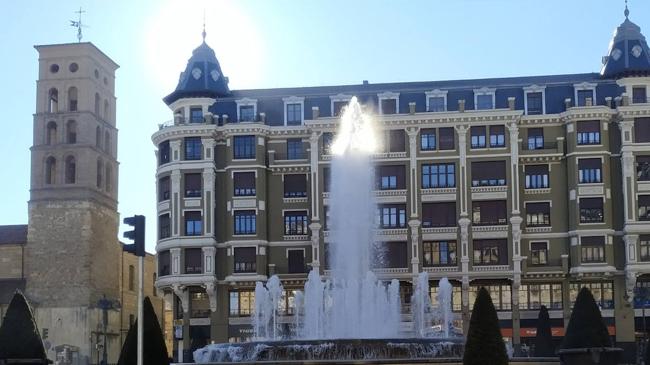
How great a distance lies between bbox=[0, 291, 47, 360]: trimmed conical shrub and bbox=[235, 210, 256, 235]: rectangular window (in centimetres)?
4170

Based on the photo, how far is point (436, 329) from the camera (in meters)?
70.4

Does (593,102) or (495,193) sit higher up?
(593,102)

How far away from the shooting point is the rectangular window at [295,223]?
252 ft

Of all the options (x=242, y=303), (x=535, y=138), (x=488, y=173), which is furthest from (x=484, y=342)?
(x=535, y=138)

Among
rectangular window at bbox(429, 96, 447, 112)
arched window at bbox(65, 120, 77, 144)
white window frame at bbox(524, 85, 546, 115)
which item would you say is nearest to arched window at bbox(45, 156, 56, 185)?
arched window at bbox(65, 120, 77, 144)

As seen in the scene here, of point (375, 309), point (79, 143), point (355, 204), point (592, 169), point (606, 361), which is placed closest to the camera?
point (606, 361)

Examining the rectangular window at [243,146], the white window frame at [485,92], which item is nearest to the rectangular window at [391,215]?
the white window frame at [485,92]

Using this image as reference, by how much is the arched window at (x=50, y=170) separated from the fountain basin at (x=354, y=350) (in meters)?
54.8

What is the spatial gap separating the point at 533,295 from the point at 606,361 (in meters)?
40.4

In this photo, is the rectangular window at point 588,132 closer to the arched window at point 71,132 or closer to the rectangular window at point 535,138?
the rectangular window at point 535,138

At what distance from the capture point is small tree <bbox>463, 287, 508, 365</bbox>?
2605 cm

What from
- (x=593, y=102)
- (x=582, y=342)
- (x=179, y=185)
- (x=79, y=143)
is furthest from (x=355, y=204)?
(x=582, y=342)

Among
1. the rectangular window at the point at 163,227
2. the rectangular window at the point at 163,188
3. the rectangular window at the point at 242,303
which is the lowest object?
the rectangular window at the point at 242,303

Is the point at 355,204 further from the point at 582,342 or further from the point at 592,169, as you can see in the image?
the point at 582,342
